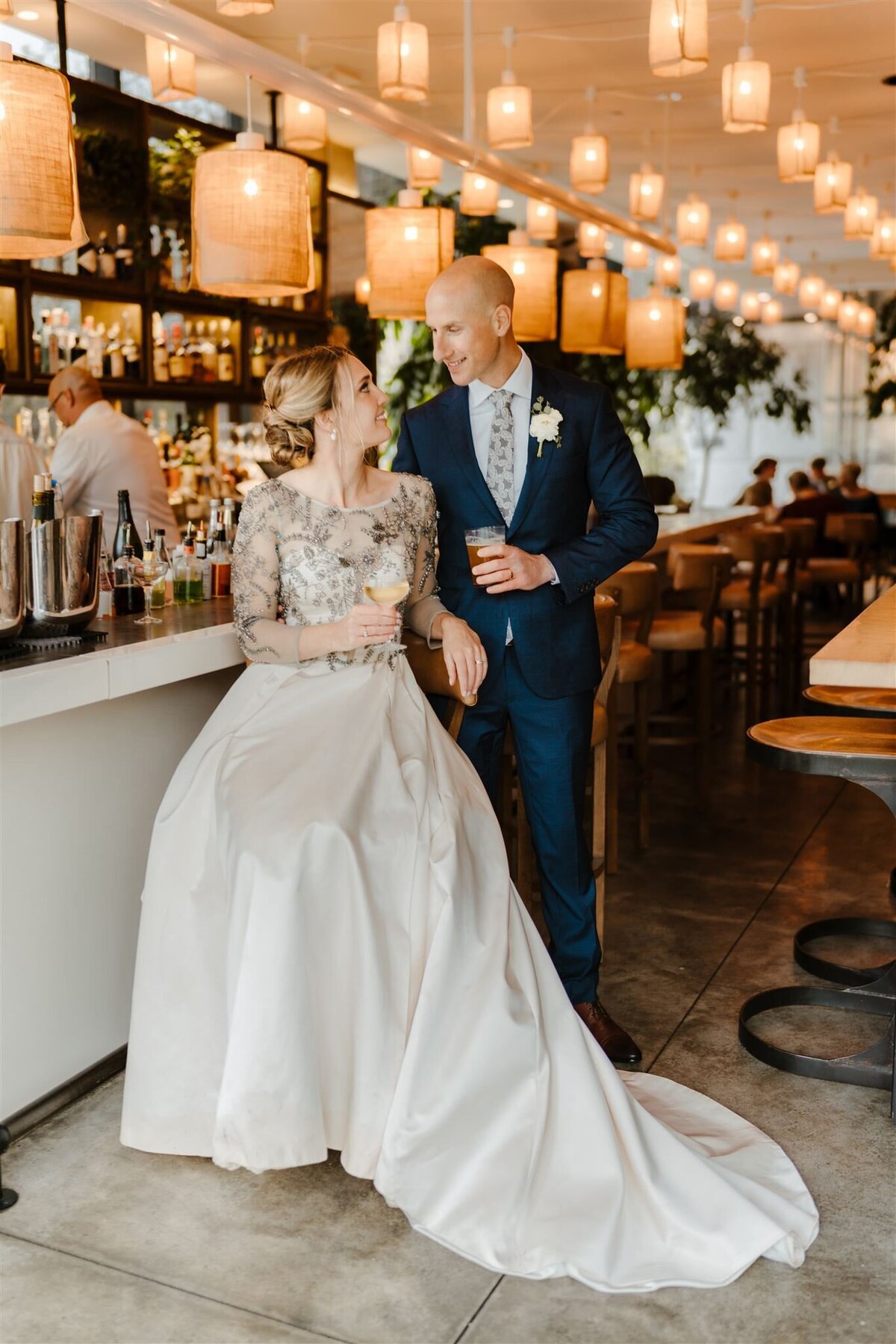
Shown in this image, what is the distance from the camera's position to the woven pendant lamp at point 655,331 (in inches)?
287

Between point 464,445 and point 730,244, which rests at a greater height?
point 730,244

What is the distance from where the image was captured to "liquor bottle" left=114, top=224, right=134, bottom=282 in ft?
22.5

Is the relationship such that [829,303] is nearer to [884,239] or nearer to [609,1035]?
[884,239]

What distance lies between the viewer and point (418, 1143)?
2.44 m

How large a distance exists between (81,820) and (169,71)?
10.3 feet

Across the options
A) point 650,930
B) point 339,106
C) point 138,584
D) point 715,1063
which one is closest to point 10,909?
point 138,584

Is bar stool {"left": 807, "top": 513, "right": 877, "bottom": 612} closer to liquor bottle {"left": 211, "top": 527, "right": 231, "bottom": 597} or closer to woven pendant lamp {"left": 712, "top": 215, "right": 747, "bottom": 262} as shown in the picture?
woven pendant lamp {"left": 712, "top": 215, "right": 747, "bottom": 262}

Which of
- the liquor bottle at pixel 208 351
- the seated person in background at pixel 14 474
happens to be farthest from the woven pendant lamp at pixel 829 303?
the seated person in background at pixel 14 474

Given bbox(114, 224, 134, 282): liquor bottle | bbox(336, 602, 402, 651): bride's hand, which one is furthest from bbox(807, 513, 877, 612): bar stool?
bbox(336, 602, 402, 651): bride's hand

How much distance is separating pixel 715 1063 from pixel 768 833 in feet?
6.88

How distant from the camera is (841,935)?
396 cm

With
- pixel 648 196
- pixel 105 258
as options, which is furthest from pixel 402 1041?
pixel 648 196

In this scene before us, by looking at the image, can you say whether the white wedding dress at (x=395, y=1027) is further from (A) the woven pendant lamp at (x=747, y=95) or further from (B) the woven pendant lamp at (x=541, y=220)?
(B) the woven pendant lamp at (x=541, y=220)

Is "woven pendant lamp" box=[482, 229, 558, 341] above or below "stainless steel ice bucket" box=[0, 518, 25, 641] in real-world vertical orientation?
above
